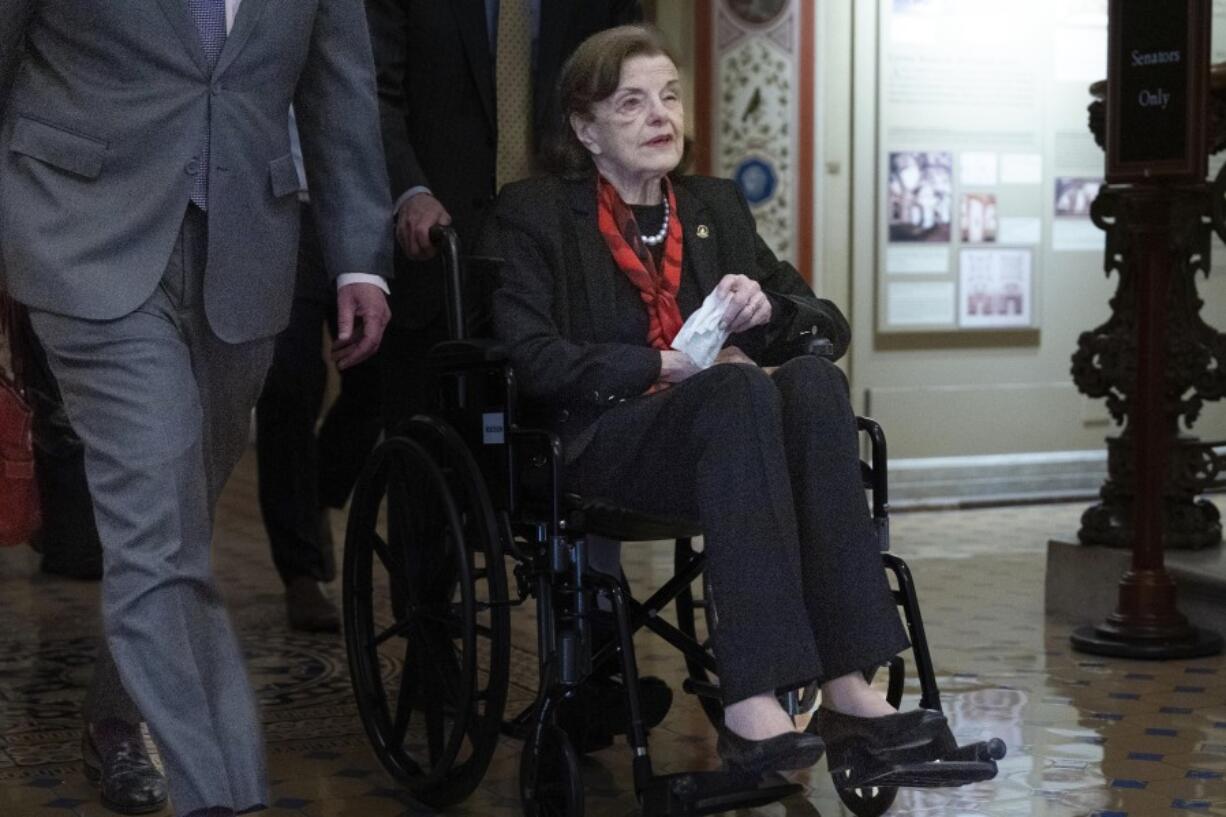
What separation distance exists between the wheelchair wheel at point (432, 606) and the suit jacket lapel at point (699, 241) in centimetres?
51

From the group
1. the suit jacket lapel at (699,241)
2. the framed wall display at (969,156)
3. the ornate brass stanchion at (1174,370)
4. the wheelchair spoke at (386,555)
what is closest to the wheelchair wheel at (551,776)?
the wheelchair spoke at (386,555)

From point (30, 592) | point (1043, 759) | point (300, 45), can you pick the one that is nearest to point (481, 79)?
point (300, 45)

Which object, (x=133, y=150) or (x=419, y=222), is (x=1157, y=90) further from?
(x=133, y=150)

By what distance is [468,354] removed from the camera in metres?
3.00

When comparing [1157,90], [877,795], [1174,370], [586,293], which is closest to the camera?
[877,795]

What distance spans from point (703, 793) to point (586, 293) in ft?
2.97

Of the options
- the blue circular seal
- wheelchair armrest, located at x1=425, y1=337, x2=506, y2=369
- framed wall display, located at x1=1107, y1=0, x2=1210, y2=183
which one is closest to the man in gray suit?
wheelchair armrest, located at x1=425, y1=337, x2=506, y2=369

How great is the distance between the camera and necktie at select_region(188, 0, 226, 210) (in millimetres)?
2693

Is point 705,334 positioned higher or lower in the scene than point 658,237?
lower

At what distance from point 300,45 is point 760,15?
4675 millimetres

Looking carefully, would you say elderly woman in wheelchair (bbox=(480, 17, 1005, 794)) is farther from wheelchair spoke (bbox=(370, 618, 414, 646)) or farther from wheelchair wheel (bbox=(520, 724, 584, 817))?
wheelchair spoke (bbox=(370, 618, 414, 646))

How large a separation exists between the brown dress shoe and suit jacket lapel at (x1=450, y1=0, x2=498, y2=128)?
1.73 m

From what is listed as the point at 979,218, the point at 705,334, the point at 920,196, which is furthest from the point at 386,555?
the point at 979,218

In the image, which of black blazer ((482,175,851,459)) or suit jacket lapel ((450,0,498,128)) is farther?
suit jacket lapel ((450,0,498,128))
